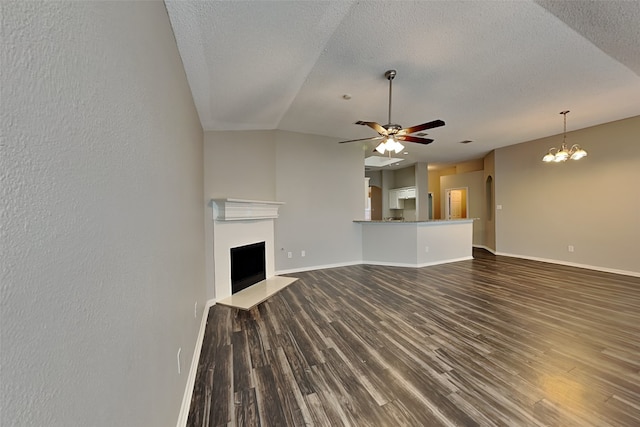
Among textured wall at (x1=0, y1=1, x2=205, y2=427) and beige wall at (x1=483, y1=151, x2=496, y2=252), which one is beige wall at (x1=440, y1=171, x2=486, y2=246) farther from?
textured wall at (x1=0, y1=1, x2=205, y2=427)

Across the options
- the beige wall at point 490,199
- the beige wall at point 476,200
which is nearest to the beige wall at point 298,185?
the beige wall at point 490,199

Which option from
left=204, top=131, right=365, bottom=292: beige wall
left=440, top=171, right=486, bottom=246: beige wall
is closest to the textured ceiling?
left=204, top=131, right=365, bottom=292: beige wall

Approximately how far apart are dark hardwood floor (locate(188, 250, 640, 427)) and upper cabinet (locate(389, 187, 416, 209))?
558 cm

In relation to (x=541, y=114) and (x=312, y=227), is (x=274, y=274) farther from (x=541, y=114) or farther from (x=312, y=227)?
(x=541, y=114)

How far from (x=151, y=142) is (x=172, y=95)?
64 cm

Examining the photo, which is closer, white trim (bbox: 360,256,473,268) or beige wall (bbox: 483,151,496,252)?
white trim (bbox: 360,256,473,268)

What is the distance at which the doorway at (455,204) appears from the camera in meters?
8.81

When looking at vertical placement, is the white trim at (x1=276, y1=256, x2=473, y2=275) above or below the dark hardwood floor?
above

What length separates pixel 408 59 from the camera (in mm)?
2488

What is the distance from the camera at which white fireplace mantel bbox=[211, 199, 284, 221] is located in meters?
3.32

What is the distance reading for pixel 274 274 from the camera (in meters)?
4.58

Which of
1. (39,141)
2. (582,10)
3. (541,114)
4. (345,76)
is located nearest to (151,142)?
(39,141)

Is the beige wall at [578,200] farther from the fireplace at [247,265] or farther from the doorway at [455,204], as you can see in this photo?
the fireplace at [247,265]

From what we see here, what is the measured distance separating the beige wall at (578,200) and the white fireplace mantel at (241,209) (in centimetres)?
577
